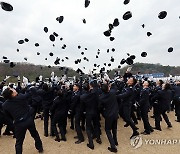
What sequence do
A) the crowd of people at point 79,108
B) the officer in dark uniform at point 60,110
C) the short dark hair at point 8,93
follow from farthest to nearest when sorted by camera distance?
the officer in dark uniform at point 60,110 < the crowd of people at point 79,108 < the short dark hair at point 8,93

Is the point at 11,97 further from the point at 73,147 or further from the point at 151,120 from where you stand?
the point at 151,120

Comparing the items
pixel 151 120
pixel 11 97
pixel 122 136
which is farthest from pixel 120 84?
pixel 11 97

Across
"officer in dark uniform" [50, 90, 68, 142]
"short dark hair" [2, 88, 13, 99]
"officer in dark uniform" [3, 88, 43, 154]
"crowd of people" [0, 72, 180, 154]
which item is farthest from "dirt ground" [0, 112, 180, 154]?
"short dark hair" [2, 88, 13, 99]

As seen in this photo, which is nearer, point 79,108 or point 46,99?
point 79,108

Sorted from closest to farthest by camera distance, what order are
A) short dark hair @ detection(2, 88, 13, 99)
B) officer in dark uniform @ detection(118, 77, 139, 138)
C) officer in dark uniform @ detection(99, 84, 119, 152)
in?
short dark hair @ detection(2, 88, 13, 99) < officer in dark uniform @ detection(99, 84, 119, 152) < officer in dark uniform @ detection(118, 77, 139, 138)

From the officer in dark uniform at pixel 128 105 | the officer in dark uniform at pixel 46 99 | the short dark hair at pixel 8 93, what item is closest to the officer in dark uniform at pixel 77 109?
the officer in dark uniform at pixel 46 99

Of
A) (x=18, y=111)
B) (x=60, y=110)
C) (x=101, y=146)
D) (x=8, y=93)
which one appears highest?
(x=8, y=93)

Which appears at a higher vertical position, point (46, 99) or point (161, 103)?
point (46, 99)

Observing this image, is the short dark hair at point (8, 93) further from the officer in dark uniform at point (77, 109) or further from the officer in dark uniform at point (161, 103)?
the officer in dark uniform at point (161, 103)

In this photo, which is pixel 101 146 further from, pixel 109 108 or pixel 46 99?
pixel 46 99

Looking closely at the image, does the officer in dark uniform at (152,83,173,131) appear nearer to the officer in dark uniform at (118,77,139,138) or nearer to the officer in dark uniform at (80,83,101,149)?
the officer in dark uniform at (118,77,139,138)

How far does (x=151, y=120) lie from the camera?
1084 cm

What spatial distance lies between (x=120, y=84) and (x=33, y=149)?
486 cm

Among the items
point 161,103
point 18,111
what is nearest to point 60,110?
point 18,111
